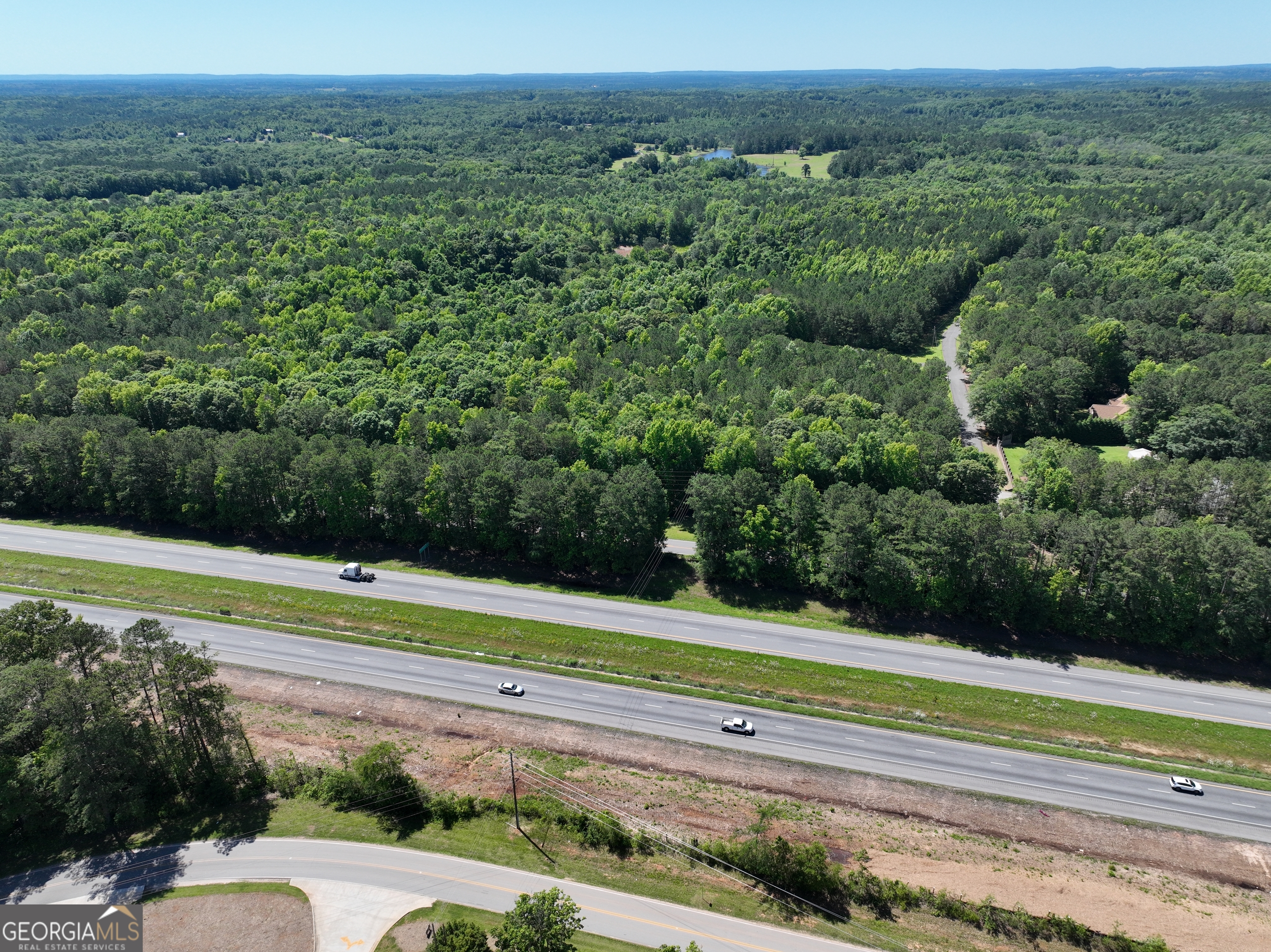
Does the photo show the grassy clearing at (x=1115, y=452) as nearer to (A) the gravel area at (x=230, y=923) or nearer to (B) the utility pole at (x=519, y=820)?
(B) the utility pole at (x=519, y=820)

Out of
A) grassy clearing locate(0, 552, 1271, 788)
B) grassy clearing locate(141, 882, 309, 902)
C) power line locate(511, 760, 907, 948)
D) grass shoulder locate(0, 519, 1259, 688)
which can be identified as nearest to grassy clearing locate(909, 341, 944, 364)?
grass shoulder locate(0, 519, 1259, 688)

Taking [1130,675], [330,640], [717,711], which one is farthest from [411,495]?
[1130,675]

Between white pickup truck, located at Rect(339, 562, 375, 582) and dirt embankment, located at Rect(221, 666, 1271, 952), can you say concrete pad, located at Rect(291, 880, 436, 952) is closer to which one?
dirt embankment, located at Rect(221, 666, 1271, 952)

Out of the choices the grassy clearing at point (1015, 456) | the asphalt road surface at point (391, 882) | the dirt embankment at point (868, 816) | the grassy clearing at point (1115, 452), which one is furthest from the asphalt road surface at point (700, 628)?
the grassy clearing at point (1115, 452)

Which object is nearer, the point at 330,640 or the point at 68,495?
the point at 330,640

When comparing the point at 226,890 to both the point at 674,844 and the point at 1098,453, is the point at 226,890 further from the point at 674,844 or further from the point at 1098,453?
the point at 1098,453

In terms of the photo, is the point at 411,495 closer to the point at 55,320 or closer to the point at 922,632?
the point at 922,632
